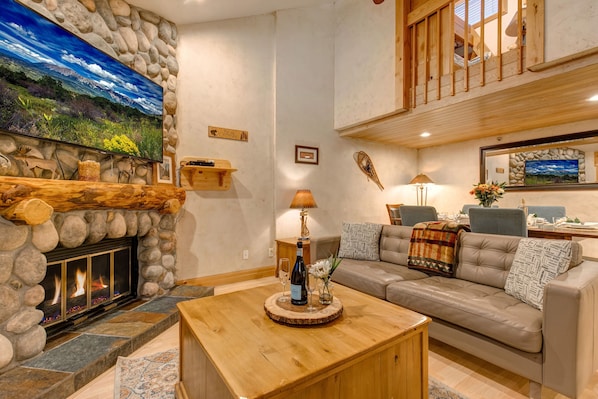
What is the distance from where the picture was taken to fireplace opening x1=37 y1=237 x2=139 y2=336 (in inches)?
81.5

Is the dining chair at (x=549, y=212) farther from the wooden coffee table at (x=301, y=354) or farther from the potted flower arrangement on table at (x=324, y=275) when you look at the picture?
the potted flower arrangement on table at (x=324, y=275)

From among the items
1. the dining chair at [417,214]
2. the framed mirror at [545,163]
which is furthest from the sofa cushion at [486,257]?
the framed mirror at [545,163]

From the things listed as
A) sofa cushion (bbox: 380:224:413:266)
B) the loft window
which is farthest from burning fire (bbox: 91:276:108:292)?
the loft window

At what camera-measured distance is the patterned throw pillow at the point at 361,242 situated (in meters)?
3.02

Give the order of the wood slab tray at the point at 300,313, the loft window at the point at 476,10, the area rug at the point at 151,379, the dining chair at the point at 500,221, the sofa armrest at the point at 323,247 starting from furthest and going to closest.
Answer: the loft window at the point at 476,10 → the sofa armrest at the point at 323,247 → the dining chair at the point at 500,221 → the area rug at the point at 151,379 → the wood slab tray at the point at 300,313

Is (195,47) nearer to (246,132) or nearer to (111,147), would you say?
(246,132)

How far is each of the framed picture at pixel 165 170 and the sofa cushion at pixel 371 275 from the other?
202cm

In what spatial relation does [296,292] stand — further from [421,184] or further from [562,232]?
[421,184]

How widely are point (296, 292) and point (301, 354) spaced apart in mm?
411

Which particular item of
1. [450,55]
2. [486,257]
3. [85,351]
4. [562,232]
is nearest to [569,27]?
[450,55]

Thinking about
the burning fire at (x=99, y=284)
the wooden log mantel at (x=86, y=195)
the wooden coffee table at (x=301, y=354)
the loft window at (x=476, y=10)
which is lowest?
the burning fire at (x=99, y=284)

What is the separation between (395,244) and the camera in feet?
9.64

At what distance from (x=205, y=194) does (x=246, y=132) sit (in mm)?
973

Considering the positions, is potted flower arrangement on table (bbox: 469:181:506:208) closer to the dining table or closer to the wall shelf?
the dining table
